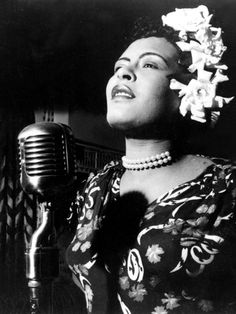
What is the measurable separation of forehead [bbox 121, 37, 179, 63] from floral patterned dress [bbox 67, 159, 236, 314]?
17 cm

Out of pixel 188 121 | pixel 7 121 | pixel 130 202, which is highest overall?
pixel 7 121

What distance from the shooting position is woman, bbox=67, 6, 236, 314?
2.01ft

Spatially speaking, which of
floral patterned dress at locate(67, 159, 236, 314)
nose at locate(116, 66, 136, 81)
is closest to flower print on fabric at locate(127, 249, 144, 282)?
floral patterned dress at locate(67, 159, 236, 314)

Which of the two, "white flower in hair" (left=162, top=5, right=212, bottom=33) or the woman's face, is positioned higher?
"white flower in hair" (left=162, top=5, right=212, bottom=33)

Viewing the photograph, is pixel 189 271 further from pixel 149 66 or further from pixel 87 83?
pixel 87 83

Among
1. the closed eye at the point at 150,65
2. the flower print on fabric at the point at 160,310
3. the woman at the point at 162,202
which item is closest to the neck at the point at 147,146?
the woman at the point at 162,202

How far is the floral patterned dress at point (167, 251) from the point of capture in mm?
611

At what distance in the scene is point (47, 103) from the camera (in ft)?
3.51

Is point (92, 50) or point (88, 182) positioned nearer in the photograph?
point (88, 182)

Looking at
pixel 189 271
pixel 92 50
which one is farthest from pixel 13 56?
pixel 189 271

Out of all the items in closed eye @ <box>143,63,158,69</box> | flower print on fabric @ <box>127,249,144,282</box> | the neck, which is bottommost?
flower print on fabric @ <box>127,249,144,282</box>

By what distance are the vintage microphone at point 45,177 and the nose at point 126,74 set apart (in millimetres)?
150

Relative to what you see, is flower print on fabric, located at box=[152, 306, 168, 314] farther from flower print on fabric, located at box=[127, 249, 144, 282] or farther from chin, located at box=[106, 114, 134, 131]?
chin, located at box=[106, 114, 134, 131]

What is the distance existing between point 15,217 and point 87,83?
0.35 meters
